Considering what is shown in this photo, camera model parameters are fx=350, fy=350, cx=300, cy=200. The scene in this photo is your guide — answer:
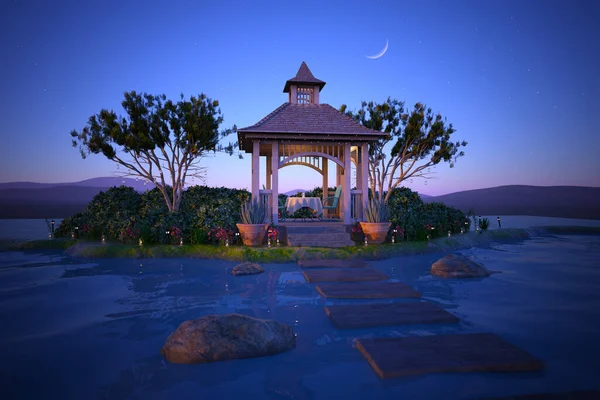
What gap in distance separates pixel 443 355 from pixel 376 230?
771 cm

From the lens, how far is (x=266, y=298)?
253 inches

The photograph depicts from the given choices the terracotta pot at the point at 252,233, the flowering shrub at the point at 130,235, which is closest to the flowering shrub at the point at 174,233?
Result: the flowering shrub at the point at 130,235

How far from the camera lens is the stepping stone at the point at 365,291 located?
623 centimetres

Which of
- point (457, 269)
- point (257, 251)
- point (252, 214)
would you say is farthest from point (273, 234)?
point (457, 269)

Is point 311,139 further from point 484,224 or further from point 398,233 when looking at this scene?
point 484,224

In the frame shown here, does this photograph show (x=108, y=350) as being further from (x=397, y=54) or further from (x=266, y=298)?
(x=397, y=54)

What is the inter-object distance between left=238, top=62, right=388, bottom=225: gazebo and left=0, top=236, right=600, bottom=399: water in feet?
10.8

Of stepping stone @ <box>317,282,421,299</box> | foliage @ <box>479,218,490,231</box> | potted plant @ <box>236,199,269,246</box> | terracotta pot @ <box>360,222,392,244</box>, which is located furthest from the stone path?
foliage @ <box>479,218,490,231</box>

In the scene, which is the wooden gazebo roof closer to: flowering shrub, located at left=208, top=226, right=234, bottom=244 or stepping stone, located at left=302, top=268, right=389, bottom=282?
flowering shrub, located at left=208, top=226, right=234, bottom=244

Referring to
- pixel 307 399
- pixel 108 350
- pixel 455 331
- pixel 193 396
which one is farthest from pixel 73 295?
pixel 455 331

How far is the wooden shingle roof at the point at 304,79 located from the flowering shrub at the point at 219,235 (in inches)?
267

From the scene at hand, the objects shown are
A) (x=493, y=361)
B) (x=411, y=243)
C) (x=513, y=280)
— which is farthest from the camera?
(x=411, y=243)

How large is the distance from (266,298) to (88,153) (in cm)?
1187

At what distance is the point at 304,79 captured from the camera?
46.9 ft
